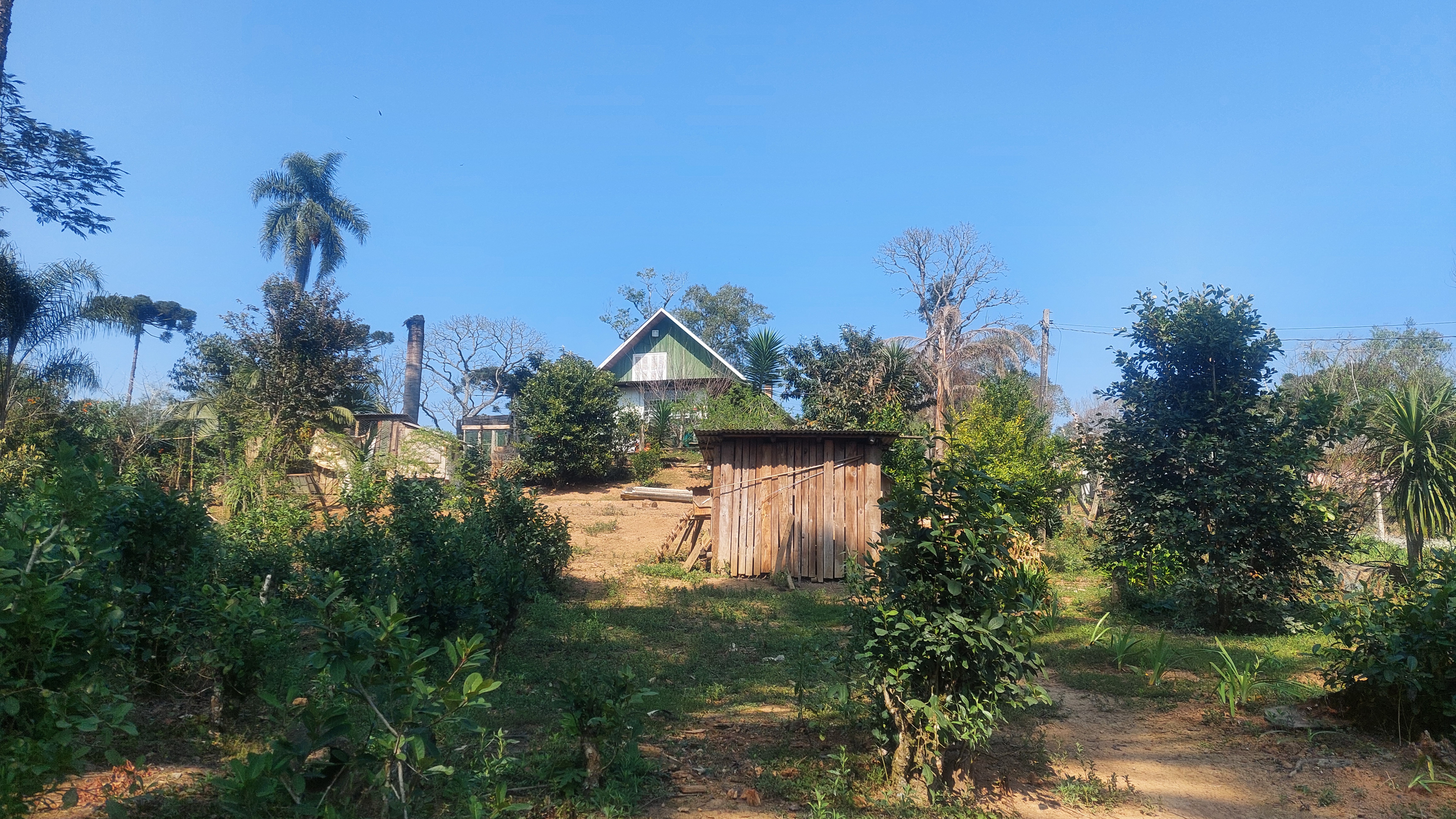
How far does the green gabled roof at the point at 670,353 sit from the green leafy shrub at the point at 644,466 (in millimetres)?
6957

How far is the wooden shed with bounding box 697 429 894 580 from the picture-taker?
1230 centimetres

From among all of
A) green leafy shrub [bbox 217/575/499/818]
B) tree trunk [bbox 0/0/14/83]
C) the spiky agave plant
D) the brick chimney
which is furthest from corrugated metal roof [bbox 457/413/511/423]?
green leafy shrub [bbox 217/575/499/818]

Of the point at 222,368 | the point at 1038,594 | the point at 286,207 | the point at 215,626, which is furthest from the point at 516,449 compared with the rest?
the point at 1038,594

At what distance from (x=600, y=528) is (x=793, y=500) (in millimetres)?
5039

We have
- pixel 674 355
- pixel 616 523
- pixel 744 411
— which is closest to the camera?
pixel 616 523

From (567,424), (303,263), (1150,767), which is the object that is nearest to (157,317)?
(303,263)

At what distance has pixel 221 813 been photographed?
3488 millimetres

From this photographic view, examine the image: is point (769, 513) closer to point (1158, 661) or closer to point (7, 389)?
point (1158, 661)

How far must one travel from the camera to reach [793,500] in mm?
12523

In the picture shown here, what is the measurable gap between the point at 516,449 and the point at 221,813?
19875 millimetres

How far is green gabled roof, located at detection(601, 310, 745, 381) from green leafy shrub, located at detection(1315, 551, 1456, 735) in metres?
24.5

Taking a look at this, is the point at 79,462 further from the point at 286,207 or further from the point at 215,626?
the point at 286,207

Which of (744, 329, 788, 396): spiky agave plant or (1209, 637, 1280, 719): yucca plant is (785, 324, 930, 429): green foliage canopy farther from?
(1209, 637, 1280, 719): yucca plant

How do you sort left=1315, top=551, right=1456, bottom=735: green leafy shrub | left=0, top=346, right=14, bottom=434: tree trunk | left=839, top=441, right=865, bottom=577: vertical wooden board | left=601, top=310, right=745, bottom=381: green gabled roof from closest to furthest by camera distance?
left=1315, top=551, right=1456, bottom=735: green leafy shrub
left=839, top=441, right=865, bottom=577: vertical wooden board
left=0, top=346, right=14, bottom=434: tree trunk
left=601, top=310, right=745, bottom=381: green gabled roof
